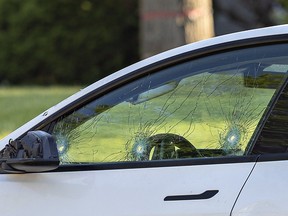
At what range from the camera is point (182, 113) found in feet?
11.2

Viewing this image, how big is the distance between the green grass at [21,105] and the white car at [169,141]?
258 inches

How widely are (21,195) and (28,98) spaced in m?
11.5

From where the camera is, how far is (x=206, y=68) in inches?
134

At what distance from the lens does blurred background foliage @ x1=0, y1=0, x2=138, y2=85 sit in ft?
67.4

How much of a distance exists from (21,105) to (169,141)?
10272mm

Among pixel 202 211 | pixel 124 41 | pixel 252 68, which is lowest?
pixel 202 211

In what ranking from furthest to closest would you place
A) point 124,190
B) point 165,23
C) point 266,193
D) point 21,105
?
point 21,105, point 165,23, point 124,190, point 266,193

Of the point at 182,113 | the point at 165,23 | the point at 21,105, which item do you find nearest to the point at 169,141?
the point at 182,113

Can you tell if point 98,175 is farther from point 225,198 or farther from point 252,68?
point 252,68

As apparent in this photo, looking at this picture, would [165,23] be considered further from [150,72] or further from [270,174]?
[270,174]

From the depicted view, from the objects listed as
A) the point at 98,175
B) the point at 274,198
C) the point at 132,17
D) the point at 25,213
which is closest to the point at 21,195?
the point at 25,213

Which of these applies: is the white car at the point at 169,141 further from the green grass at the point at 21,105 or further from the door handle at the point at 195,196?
the green grass at the point at 21,105

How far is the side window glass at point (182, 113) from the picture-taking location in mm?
3318

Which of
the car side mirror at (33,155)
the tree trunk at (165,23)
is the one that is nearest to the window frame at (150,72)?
the car side mirror at (33,155)
